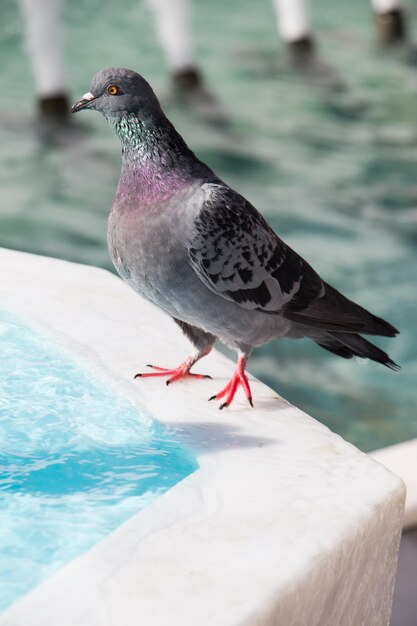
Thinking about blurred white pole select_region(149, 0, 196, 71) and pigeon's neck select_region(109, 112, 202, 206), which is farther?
blurred white pole select_region(149, 0, 196, 71)

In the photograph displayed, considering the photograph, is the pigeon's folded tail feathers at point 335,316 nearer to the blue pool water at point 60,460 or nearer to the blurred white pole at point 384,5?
the blue pool water at point 60,460

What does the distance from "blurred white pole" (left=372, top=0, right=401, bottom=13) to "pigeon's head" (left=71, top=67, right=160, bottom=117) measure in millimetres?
7587

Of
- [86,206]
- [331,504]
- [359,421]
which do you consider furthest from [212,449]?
[86,206]

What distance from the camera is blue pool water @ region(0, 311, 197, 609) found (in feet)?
4.86

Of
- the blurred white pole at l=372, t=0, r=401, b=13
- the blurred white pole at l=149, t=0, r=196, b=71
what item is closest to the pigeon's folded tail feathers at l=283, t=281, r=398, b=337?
the blurred white pole at l=149, t=0, r=196, b=71

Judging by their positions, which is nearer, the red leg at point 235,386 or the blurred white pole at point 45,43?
the red leg at point 235,386

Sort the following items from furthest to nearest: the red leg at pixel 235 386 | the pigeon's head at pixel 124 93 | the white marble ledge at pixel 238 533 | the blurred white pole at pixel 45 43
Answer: the blurred white pole at pixel 45 43, the red leg at pixel 235 386, the pigeon's head at pixel 124 93, the white marble ledge at pixel 238 533

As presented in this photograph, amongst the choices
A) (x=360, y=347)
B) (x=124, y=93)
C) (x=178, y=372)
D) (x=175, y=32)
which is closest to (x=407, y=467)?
(x=360, y=347)

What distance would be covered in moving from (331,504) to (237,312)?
1.48 feet

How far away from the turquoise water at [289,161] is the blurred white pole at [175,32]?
0.31 ft

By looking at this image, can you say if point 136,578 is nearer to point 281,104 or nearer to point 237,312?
point 237,312

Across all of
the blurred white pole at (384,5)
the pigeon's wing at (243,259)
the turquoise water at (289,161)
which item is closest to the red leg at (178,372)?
the pigeon's wing at (243,259)

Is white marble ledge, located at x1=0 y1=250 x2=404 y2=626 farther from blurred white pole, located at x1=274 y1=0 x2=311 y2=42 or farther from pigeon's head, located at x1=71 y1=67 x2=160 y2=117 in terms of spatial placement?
blurred white pole, located at x1=274 y1=0 x2=311 y2=42

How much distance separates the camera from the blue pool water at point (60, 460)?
148cm
